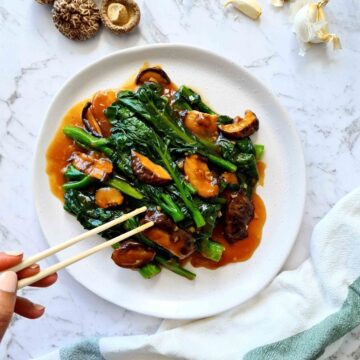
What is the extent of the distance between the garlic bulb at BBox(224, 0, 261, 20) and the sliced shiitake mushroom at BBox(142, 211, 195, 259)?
1.33 meters

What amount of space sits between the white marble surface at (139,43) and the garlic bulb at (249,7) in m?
0.04

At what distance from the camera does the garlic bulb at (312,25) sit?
329 centimetres

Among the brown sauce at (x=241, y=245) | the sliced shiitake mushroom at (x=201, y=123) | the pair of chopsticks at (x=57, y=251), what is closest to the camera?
the pair of chopsticks at (x=57, y=251)

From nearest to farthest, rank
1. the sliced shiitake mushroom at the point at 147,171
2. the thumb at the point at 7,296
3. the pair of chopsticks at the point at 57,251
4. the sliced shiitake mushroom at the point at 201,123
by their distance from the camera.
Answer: the thumb at the point at 7,296
the pair of chopsticks at the point at 57,251
the sliced shiitake mushroom at the point at 147,171
the sliced shiitake mushroom at the point at 201,123

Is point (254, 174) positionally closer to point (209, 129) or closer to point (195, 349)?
point (209, 129)

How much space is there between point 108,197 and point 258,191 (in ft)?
2.92

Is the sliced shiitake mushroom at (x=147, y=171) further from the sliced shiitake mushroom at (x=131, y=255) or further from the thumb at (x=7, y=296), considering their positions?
the thumb at (x=7, y=296)

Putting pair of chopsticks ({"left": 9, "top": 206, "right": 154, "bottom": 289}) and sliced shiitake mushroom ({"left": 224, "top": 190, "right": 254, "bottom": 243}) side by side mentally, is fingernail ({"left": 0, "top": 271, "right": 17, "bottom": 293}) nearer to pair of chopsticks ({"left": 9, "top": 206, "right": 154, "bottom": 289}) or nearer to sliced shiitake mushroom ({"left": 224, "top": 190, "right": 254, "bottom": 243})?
pair of chopsticks ({"left": 9, "top": 206, "right": 154, "bottom": 289})

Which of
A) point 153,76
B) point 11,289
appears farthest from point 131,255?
point 153,76

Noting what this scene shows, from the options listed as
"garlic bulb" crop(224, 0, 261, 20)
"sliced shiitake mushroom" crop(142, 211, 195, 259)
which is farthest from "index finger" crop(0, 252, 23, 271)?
"garlic bulb" crop(224, 0, 261, 20)

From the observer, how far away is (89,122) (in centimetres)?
326

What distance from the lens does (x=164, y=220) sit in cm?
307

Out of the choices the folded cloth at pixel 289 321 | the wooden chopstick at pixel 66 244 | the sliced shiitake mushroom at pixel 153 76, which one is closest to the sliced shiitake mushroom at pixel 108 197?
the wooden chopstick at pixel 66 244

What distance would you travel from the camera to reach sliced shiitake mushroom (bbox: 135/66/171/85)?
10.8 feet
